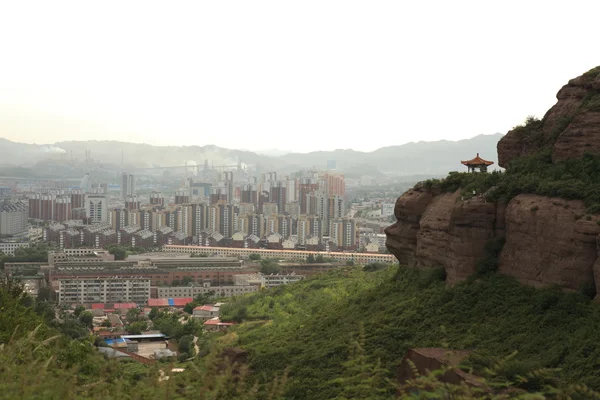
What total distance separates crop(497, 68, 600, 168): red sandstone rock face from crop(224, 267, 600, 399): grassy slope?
5.36 feet

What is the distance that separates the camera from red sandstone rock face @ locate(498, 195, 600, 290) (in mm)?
8586

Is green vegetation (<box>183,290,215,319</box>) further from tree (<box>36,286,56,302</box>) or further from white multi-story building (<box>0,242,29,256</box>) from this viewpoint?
white multi-story building (<box>0,242,29,256</box>)

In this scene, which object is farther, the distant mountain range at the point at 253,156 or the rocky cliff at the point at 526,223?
the distant mountain range at the point at 253,156

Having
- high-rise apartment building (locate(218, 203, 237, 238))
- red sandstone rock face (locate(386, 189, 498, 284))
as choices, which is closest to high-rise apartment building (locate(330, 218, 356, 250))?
high-rise apartment building (locate(218, 203, 237, 238))

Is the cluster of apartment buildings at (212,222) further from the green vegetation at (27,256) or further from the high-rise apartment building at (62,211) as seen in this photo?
the green vegetation at (27,256)

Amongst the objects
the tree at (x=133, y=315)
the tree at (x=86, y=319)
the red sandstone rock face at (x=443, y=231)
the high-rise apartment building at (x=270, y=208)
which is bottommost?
the tree at (x=133, y=315)

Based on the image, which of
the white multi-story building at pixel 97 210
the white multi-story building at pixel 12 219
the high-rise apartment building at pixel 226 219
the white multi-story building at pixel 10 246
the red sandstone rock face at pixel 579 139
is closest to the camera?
the red sandstone rock face at pixel 579 139

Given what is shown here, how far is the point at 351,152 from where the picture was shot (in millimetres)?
163125

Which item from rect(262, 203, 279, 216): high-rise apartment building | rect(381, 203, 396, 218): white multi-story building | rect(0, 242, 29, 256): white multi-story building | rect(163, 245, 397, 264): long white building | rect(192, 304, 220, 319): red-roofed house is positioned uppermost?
Result: rect(262, 203, 279, 216): high-rise apartment building

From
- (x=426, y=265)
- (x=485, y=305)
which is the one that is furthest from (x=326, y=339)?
(x=485, y=305)

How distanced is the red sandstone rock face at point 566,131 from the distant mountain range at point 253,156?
11540cm

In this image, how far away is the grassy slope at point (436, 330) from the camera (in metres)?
8.18

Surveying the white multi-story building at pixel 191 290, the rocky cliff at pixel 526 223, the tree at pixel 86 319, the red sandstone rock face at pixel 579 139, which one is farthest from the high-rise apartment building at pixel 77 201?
the red sandstone rock face at pixel 579 139

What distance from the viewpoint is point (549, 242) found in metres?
9.02
